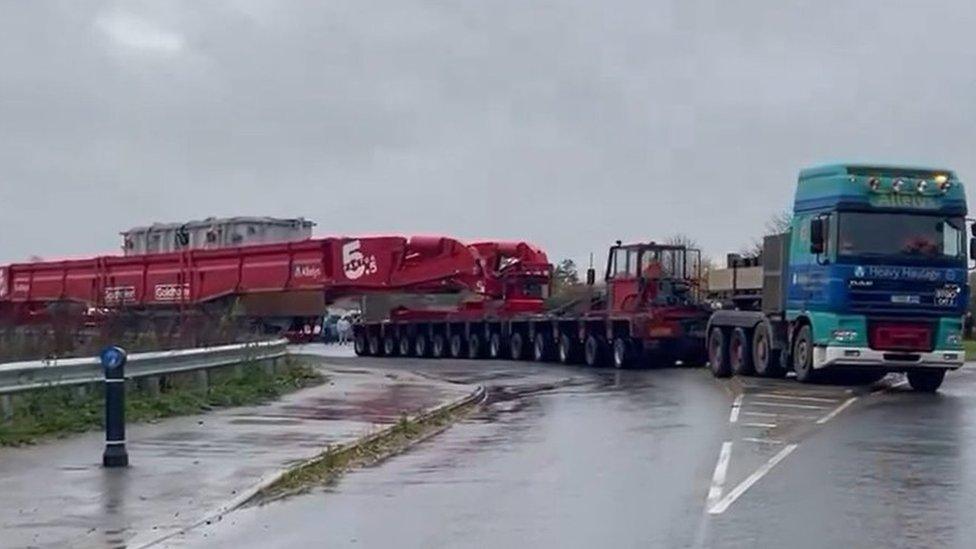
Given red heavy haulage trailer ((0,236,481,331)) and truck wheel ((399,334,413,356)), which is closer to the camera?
red heavy haulage trailer ((0,236,481,331))

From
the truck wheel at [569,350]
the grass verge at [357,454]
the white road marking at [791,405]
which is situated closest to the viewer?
the grass verge at [357,454]

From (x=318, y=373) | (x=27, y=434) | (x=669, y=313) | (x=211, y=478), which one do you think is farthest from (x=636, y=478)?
(x=669, y=313)

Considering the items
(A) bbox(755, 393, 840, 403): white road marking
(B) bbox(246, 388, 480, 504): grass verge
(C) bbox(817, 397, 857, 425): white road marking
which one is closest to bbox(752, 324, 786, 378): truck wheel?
(A) bbox(755, 393, 840, 403): white road marking

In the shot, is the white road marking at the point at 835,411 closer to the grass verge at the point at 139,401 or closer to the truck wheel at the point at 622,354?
the grass verge at the point at 139,401

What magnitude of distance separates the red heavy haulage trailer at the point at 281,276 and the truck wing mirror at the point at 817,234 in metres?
17.1

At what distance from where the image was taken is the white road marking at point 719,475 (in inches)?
546

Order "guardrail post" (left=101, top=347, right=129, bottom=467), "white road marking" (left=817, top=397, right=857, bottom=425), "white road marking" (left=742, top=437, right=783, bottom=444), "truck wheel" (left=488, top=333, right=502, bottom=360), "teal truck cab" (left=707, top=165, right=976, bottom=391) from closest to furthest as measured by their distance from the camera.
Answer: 1. "guardrail post" (left=101, top=347, right=129, bottom=467)
2. "white road marking" (left=742, top=437, right=783, bottom=444)
3. "white road marking" (left=817, top=397, right=857, bottom=425)
4. "teal truck cab" (left=707, top=165, right=976, bottom=391)
5. "truck wheel" (left=488, top=333, right=502, bottom=360)

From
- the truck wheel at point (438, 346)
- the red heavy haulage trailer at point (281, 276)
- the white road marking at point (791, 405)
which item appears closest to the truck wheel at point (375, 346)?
the truck wheel at point (438, 346)

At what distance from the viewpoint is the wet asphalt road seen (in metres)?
12.1

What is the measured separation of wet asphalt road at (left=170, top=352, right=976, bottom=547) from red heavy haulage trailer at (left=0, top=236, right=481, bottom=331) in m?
18.4

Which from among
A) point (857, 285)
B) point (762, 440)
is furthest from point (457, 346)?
point (762, 440)

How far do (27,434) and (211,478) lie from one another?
13.2 ft

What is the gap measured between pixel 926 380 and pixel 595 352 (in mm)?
13168

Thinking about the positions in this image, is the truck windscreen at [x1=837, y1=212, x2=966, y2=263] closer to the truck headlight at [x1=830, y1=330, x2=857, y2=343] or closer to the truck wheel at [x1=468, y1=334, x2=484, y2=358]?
the truck headlight at [x1=830, y1=330, x2=857, y2=343]
